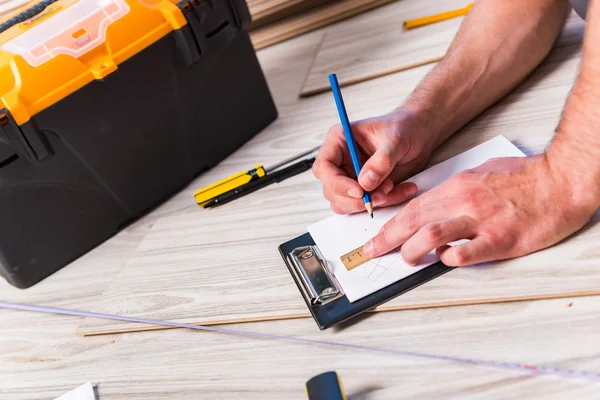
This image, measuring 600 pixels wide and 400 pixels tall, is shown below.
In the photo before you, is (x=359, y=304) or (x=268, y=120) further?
(x=268, y=120)

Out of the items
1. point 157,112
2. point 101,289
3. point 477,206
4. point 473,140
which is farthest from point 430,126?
point 101,289

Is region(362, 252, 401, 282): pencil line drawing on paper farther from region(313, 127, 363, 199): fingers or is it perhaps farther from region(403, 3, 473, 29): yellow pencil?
region(403, 3, 473, 29): yellow pencil

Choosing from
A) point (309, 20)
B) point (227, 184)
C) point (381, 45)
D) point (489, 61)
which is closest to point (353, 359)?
point (227, 184)

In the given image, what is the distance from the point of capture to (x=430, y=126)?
30.1 inches

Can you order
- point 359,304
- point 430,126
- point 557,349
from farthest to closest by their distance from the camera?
1. point 430,126
2. point 359,304
3. point 557,349

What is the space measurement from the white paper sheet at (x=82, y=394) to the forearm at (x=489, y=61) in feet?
1.83

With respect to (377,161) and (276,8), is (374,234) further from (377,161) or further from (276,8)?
(276,8)

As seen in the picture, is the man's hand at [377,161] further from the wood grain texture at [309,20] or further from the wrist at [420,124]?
the wood grain texture at [309,20]

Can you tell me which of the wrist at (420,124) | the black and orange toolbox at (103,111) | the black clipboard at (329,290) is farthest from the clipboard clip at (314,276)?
the black and orange toolbox at (103,111)

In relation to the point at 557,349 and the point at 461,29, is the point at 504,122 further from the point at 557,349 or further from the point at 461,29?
the point at 557,349

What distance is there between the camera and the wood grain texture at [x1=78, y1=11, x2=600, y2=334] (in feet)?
1.80

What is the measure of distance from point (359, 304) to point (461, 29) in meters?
0.53

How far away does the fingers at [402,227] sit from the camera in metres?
0.61

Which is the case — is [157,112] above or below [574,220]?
above
